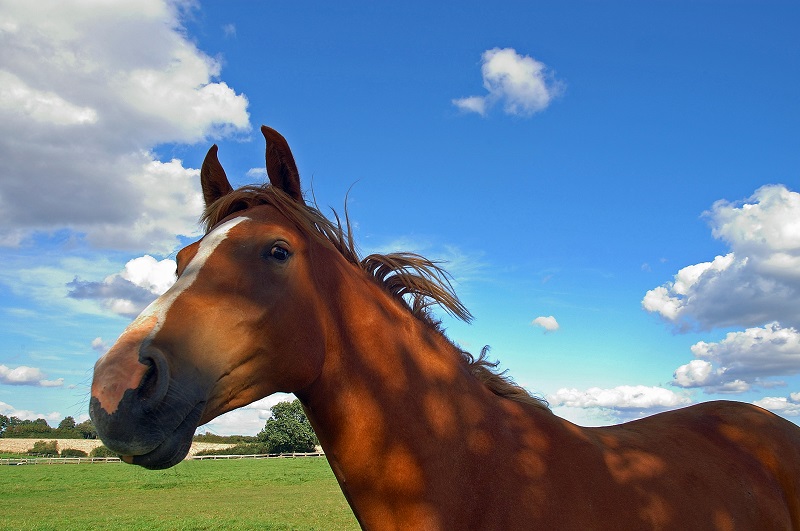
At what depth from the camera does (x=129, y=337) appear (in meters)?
2.19

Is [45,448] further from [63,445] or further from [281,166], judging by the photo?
[281,166]

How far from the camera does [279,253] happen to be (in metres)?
2.71

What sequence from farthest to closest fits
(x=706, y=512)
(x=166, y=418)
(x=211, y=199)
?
(x=211, y=199) < (x=706, y=512) < (x=166, y=418)

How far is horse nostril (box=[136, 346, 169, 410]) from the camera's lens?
2.10 meters

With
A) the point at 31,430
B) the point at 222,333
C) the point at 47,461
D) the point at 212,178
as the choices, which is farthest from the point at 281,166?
the point at 31,430

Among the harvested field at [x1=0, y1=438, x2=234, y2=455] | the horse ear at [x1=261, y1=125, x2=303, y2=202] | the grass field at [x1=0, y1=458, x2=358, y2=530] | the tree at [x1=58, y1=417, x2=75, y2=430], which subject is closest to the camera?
the horse ear at [x1=261, y1=125, x2=303, y2=202]

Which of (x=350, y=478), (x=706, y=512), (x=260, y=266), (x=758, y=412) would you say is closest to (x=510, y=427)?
(x=350, y=478)

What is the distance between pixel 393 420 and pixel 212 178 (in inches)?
70.5

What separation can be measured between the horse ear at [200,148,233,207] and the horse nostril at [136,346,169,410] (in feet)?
4.66

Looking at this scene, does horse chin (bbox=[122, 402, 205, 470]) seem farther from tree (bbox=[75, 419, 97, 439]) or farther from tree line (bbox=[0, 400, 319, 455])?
tree line (bbox=[0, 400, 319, 455])

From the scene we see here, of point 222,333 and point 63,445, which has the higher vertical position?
point 222,333

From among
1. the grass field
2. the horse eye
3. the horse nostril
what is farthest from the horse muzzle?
the grass field

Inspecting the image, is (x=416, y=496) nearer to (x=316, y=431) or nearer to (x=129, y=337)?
(x=316, y=431)

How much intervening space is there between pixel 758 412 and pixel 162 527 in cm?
1423
